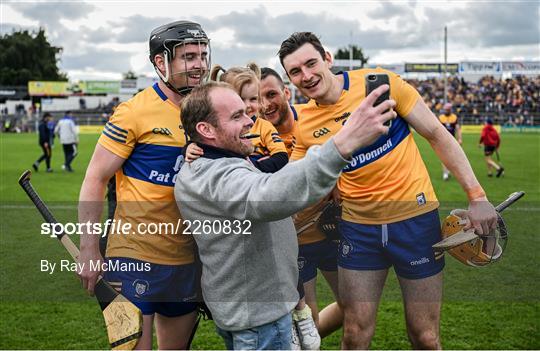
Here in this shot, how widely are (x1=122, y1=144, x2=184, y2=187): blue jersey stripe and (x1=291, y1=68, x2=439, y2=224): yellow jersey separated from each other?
924 millimetres

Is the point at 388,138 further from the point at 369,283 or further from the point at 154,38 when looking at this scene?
the point at 154,38

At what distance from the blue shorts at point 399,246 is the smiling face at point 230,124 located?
1.38 metres

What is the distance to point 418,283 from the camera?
3.56 m

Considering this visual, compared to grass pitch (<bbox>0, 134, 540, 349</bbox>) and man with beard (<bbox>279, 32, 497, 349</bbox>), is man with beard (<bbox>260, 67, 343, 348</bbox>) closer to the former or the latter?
man with beard (<bbox>279, 32, 497, 349</bbox>)

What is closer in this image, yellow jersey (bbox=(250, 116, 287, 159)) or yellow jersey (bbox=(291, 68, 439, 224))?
yellow jersey (bbox=(250, 116, 287, 159))

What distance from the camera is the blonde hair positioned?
3.46 m

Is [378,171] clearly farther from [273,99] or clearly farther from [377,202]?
[273,99]

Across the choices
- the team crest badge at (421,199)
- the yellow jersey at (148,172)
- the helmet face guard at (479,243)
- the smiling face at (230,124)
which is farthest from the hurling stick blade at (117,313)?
the helmet face guard at (479,243)

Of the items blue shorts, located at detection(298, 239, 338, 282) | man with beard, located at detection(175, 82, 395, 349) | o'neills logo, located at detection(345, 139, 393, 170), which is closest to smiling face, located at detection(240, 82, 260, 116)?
o'neills logo, located at detection(345, 139, 393, 170)

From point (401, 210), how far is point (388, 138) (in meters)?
0.45

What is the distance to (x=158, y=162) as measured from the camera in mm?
3162

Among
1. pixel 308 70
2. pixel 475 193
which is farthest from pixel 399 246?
pixel 308 70

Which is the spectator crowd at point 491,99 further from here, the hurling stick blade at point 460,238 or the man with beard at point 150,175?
the man with beard at point 150,175

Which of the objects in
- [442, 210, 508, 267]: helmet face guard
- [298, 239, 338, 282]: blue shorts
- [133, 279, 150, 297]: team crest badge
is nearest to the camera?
[133, 279, 150, 297]: team crest badge
